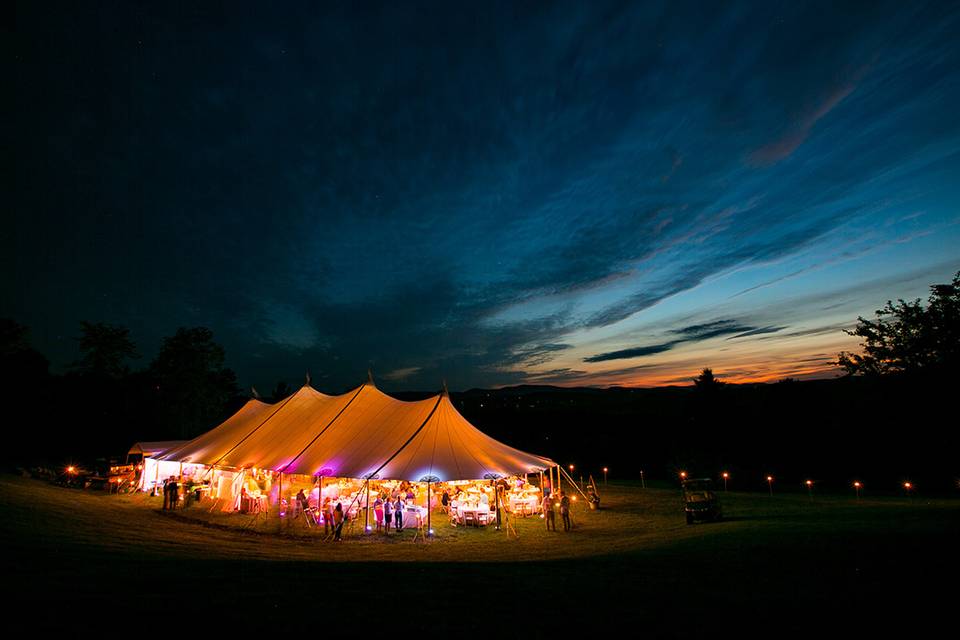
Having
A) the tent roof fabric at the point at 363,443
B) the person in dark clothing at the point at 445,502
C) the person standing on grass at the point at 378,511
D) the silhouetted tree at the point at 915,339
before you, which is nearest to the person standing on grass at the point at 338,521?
the tent roof fabric at the point at 363,443

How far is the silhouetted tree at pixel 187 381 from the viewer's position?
37.6m

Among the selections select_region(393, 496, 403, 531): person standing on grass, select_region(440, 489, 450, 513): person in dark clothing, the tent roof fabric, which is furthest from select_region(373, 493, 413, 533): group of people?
select_region(440, 489, 450, 513): person in dark clothing

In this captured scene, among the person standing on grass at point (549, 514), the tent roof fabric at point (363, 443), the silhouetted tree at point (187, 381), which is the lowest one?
the person standing on grass at point (549, 514)

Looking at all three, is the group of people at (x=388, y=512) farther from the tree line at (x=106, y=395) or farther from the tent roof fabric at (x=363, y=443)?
the tree line at (x=106, y=395)

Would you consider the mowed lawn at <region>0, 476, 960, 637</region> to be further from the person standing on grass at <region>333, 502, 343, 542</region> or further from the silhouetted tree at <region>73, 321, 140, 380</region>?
the silhouetted tree at <region>73, 321, 140, 380</region>

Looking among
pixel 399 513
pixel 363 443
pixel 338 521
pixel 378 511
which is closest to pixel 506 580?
pixel 338 521

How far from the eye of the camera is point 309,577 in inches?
235

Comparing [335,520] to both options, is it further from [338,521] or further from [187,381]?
[187,381]

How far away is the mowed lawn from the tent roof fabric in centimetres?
179

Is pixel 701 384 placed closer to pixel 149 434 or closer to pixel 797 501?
pixel 797 501

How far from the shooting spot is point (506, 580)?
19.8 ft

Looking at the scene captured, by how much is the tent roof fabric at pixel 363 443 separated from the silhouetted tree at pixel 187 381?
2357 cm

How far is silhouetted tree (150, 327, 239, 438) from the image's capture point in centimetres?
3756

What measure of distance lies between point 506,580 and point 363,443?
8071 millimetres
